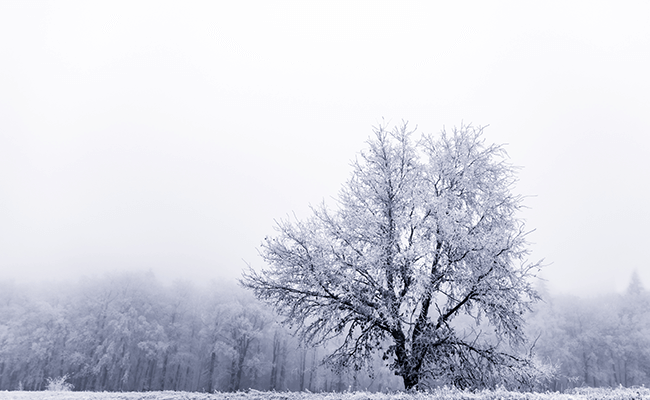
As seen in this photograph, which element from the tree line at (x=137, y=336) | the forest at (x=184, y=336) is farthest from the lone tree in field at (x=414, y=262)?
the tree line at (x=137, y=336)

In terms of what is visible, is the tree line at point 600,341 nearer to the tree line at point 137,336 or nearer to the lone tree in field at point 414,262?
the tree line at point 137,336

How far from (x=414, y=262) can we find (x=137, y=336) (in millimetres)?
43673

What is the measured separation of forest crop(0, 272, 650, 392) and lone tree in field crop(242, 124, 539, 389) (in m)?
30.9

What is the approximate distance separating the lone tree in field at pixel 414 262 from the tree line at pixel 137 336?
31257 mm

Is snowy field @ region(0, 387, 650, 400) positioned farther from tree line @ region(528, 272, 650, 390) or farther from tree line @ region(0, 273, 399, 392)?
tree line @ region(528, 272, 650, 390)

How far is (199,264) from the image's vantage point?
123m

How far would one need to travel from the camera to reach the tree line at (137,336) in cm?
4256

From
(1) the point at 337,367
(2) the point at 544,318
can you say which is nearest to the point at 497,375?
(1) the point at 337,367

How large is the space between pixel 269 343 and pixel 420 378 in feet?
A: 151

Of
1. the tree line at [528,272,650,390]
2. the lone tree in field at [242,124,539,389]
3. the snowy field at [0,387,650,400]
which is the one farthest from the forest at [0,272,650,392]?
the snowy field at [0,387,650,400]

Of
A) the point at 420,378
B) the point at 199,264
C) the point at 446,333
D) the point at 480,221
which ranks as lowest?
the point at 420,378

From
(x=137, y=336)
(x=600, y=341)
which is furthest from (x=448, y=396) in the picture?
(x=600, y=341)

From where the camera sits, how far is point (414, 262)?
10820 mm

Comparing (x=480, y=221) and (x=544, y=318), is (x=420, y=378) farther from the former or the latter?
(x=544, y=318)
